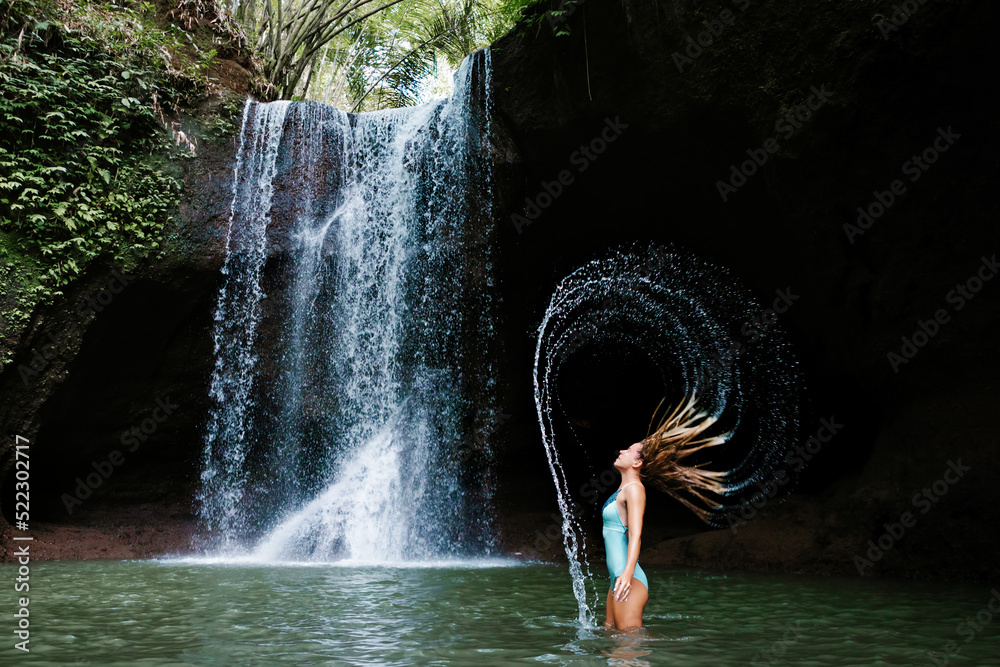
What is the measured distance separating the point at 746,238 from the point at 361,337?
6306 millimetres

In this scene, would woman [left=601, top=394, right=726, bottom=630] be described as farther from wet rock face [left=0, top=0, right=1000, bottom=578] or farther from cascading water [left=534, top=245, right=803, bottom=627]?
cascading water [left=534, top=245, right=803, bottom=627]

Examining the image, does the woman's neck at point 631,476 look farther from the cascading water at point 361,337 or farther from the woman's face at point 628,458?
the cascading water at point 361,337

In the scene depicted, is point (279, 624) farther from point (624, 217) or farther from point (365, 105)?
point (365, 105)

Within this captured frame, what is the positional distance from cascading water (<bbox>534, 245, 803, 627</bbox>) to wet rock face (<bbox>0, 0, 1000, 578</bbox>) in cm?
33

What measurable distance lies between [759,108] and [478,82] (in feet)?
15.8

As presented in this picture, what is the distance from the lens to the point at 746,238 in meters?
10.5

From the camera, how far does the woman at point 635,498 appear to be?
4.19m

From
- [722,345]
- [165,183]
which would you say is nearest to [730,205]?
[722,345]

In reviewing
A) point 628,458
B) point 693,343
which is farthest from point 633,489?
point 693,343

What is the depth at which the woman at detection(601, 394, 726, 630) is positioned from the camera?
13.7ft

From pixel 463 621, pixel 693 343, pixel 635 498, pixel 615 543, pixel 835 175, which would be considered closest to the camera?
pixel 635 498

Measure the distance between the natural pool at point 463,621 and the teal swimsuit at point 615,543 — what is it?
373 millimetres

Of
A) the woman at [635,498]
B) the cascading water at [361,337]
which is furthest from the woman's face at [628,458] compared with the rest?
the cascading water at [361,337]

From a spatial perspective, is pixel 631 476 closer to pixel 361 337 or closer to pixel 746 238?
pixel 746 238
